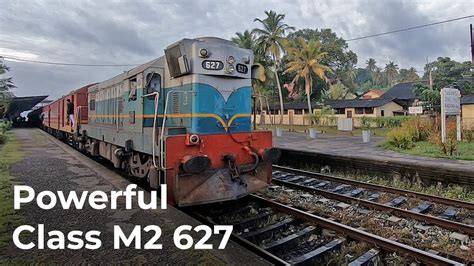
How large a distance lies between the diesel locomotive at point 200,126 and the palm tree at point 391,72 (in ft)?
309

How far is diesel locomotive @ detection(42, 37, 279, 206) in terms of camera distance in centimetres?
554

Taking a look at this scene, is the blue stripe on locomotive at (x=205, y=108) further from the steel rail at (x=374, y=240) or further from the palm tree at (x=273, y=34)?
the palm tree at (x=273, y=34)

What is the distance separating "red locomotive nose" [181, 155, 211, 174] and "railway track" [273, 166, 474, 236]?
9.87 ft

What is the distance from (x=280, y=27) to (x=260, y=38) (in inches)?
98.6

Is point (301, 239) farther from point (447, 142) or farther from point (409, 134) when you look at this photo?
point (409, 134)

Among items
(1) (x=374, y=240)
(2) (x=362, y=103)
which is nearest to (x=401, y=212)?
(1) (x=374, y=240)

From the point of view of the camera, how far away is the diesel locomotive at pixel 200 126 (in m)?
5.54

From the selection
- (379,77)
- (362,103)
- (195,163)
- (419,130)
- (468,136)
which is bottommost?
(195,163)

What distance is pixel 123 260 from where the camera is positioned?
3.80m

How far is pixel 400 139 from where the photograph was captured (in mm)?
14062

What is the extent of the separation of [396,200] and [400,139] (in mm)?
7921

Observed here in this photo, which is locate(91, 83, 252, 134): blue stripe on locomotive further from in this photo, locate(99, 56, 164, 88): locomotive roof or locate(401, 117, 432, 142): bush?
locate(401, 117, 432, 142): bush

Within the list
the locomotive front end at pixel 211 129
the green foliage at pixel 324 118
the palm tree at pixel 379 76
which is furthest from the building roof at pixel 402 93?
the locomotive front end at pixel 211 129

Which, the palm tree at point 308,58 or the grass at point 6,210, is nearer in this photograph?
the grass at point 6,210
